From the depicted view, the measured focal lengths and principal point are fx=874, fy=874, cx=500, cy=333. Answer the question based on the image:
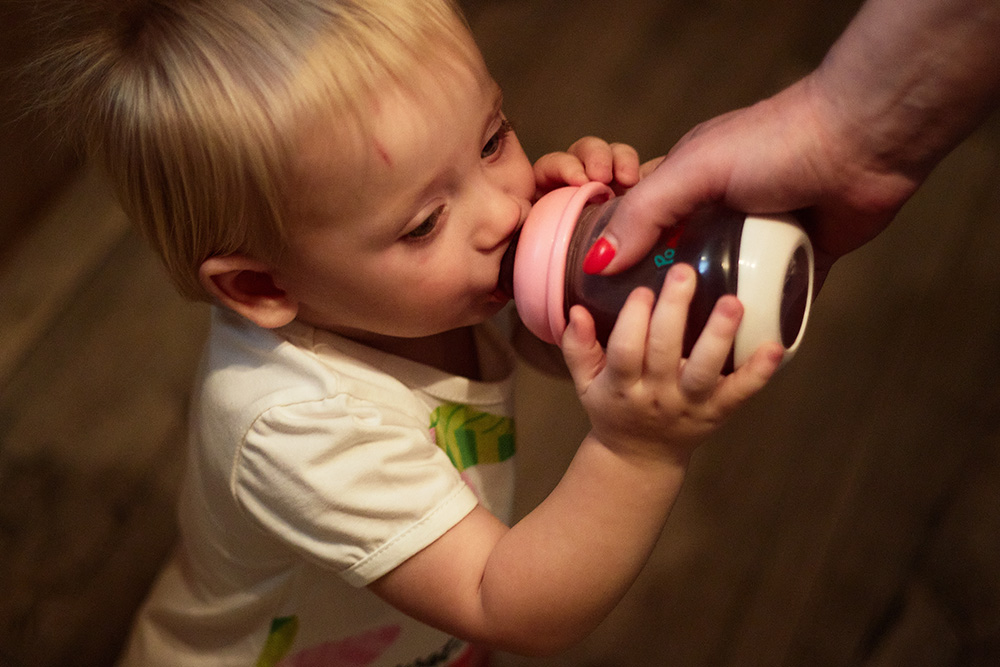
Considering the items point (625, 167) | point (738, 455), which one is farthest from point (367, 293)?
point (738, 455)

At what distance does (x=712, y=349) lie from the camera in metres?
0.54

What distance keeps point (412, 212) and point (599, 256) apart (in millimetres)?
139

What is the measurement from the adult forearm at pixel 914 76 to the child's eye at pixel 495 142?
0.78ft

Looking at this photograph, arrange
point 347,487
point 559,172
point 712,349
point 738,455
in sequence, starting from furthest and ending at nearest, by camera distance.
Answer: point 738,455 → point 559,172 → point 347,487 → point 712,349

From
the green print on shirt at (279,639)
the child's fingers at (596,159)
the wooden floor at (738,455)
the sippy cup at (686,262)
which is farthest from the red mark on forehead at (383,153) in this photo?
the wooden floor at (738,455)

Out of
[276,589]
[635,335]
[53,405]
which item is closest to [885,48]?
[635,335]

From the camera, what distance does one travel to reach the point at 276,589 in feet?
2.68

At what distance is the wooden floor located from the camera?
1024 mm

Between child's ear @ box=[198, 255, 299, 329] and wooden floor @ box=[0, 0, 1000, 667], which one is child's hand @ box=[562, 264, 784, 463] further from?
wooden floor @ box=[0, 0, 1000, 667]

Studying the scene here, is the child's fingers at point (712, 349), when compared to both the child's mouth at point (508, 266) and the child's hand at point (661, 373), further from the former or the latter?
the child's mouth at point (508, 266)

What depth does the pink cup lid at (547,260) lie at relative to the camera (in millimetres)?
619

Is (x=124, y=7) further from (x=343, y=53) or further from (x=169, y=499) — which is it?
(x=169, y=499)

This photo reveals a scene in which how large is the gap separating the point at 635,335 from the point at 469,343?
35 cm

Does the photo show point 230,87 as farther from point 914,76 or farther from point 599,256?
point 914,76
